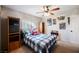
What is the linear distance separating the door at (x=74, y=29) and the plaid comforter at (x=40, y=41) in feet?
1.01

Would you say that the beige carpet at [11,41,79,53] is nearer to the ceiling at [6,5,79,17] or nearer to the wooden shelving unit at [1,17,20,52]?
the wooden shelving unit at [1,17,20,52]

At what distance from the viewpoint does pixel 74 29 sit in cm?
182

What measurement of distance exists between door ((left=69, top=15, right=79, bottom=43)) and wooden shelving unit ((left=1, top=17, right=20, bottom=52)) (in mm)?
912

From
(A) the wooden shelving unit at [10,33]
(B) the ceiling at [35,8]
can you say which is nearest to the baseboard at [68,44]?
(B) the ceiling at [35,8]

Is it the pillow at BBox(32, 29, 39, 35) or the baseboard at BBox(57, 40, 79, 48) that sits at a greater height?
the pillow at BBox(32, 29, 39, 35)

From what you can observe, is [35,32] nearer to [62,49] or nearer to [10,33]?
[10,33]

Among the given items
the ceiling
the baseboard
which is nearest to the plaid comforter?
the baseboard

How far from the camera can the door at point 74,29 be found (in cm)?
179

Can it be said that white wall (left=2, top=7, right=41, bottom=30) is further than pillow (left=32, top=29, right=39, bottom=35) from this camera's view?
No

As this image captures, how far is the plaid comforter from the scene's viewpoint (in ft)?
5.70

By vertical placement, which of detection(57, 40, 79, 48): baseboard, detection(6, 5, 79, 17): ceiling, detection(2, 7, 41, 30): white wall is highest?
detection(6, 5, 79, 17): ceiling

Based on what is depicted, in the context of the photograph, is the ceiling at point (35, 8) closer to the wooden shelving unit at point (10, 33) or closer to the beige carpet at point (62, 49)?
the wooden shelving unit at point (10, 33)
